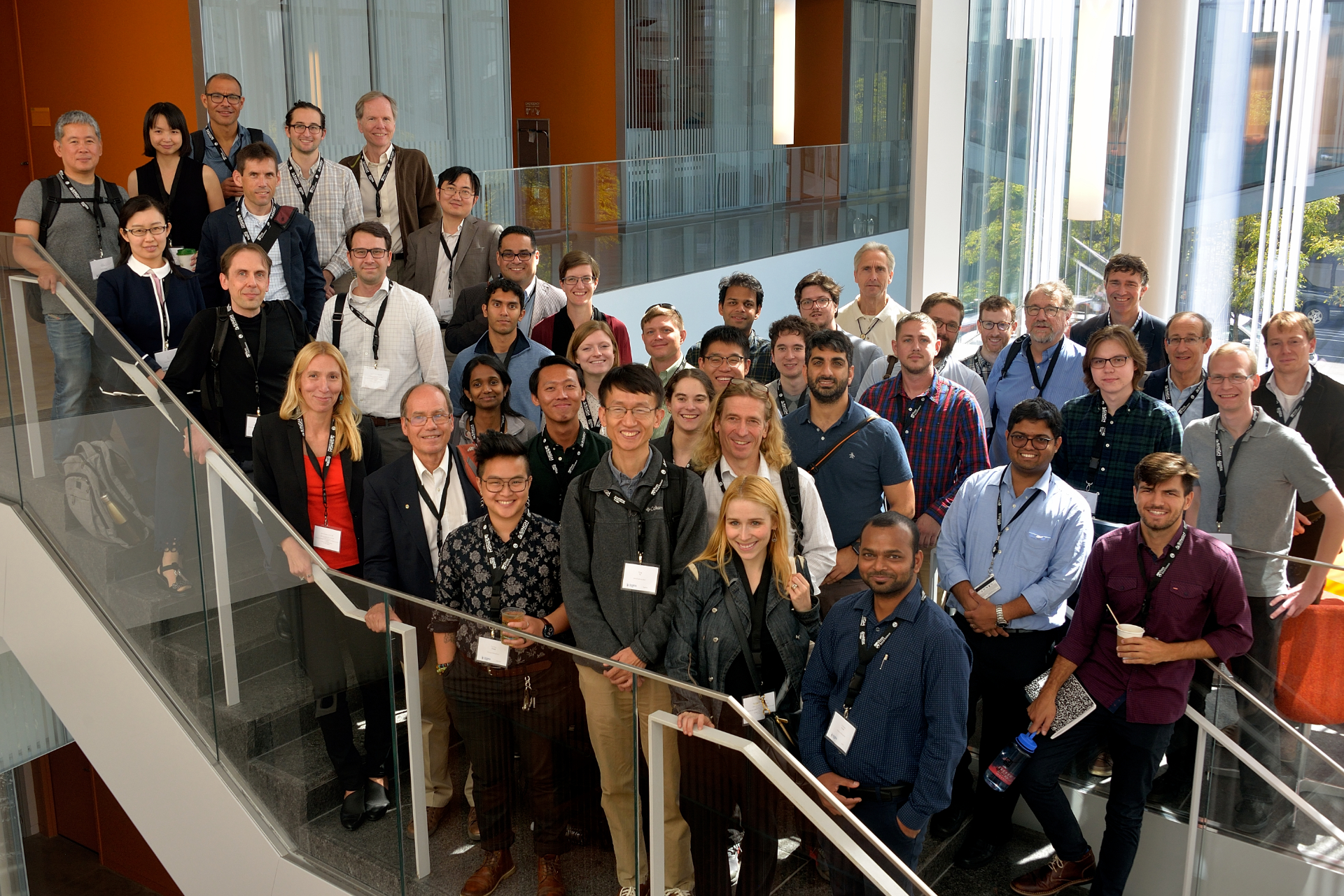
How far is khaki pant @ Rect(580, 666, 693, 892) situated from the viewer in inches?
128

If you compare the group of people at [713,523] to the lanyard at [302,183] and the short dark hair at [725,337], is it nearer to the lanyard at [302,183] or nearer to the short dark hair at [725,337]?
the short dark hair at [725,337]

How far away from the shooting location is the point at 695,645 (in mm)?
3729

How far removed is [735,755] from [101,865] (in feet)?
39.0

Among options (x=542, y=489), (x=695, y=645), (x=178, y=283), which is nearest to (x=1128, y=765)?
(x=695, y=645)

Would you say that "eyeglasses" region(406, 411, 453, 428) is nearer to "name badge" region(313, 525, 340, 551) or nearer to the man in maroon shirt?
"name badge" region(313, 525, 340, 551)

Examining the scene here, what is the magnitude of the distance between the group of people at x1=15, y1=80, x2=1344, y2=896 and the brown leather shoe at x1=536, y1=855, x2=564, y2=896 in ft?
0.03

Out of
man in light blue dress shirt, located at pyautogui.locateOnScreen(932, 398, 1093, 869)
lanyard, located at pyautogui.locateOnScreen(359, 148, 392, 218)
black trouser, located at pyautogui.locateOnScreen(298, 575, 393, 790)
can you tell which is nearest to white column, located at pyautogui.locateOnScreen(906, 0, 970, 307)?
lanyard, located at pyautogui.locateOnScreen(359, 148, 392, 218)

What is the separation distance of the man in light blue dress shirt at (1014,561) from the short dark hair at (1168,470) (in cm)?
40

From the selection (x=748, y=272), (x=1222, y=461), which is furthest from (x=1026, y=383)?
(x=748, y=272)

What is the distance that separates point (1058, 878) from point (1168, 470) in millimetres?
1784

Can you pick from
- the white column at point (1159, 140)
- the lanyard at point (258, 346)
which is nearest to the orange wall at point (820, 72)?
the white column at point (1159, 140)

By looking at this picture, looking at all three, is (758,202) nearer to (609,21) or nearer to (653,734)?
(609,21)

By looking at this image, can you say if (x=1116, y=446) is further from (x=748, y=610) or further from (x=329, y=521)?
(x=329, y=521)

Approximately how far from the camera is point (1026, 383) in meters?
6.00
